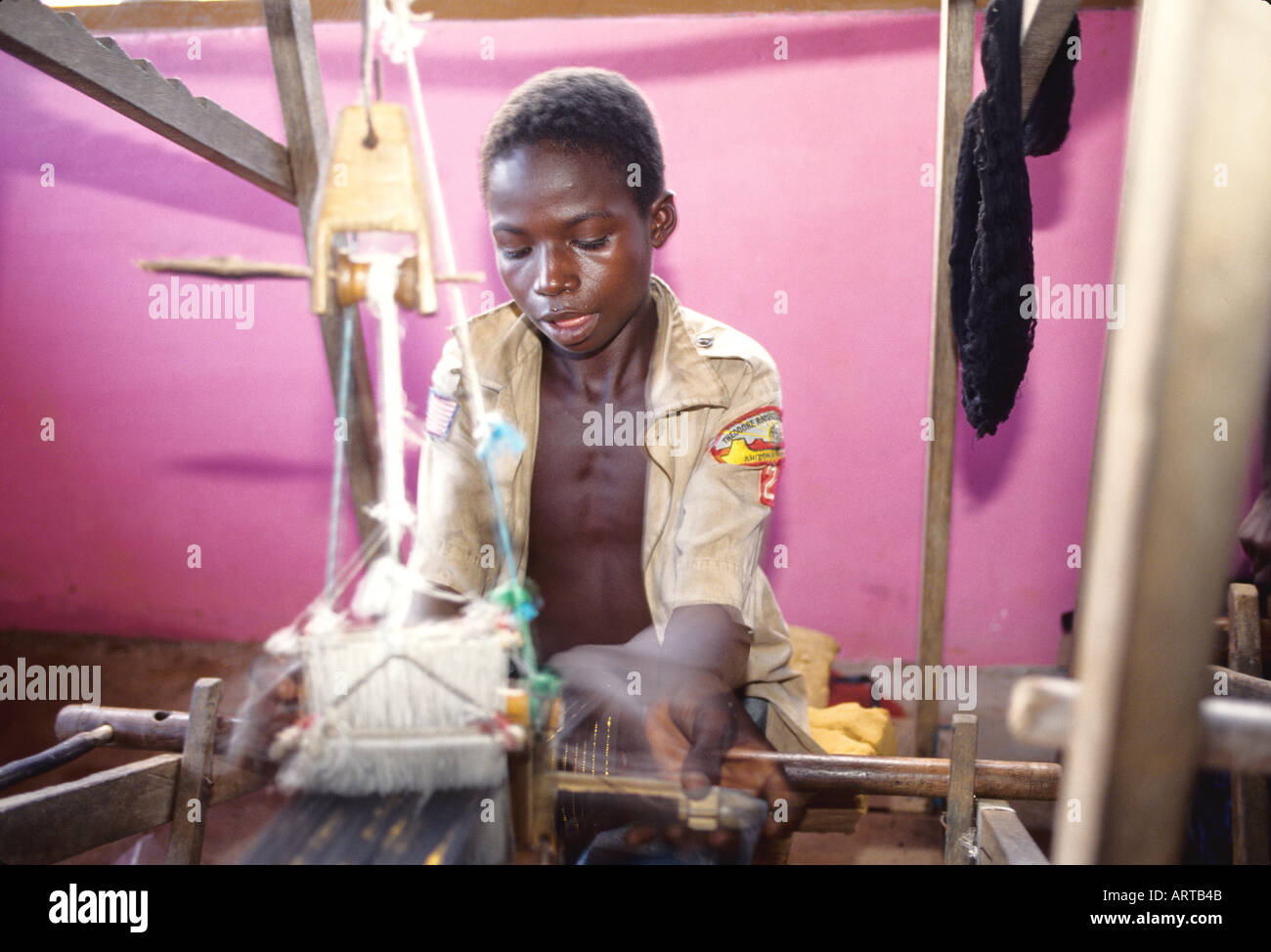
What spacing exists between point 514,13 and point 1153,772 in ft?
7.94

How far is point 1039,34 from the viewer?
1608 millimetres

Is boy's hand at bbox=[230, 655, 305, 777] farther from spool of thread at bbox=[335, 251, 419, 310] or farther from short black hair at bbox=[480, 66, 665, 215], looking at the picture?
short black hair at bbox=[480, 66, 665, 215]

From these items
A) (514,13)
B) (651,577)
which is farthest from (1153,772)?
(514,13)

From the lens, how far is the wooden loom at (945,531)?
595mm

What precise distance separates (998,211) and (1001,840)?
1.15 meters

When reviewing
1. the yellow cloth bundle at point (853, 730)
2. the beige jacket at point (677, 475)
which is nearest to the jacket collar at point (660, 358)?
the beige jacket at point (677, 475)

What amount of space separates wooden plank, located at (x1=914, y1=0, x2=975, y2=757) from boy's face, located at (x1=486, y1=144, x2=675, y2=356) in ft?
3.50

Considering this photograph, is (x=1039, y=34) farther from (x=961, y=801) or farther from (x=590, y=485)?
(x=961, y=801)

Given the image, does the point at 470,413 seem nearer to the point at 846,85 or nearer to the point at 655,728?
the point at 655,728

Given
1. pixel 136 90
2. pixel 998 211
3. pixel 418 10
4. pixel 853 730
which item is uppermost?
pixel 418 10

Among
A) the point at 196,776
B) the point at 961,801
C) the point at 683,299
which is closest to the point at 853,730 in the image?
the point at 961,801

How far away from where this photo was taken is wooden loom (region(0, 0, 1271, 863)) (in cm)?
59

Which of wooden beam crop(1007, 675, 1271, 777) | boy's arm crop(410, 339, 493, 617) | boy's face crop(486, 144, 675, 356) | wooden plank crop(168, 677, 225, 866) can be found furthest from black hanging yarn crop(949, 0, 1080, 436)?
wooden plank crop(168, 677, 225, 866)
